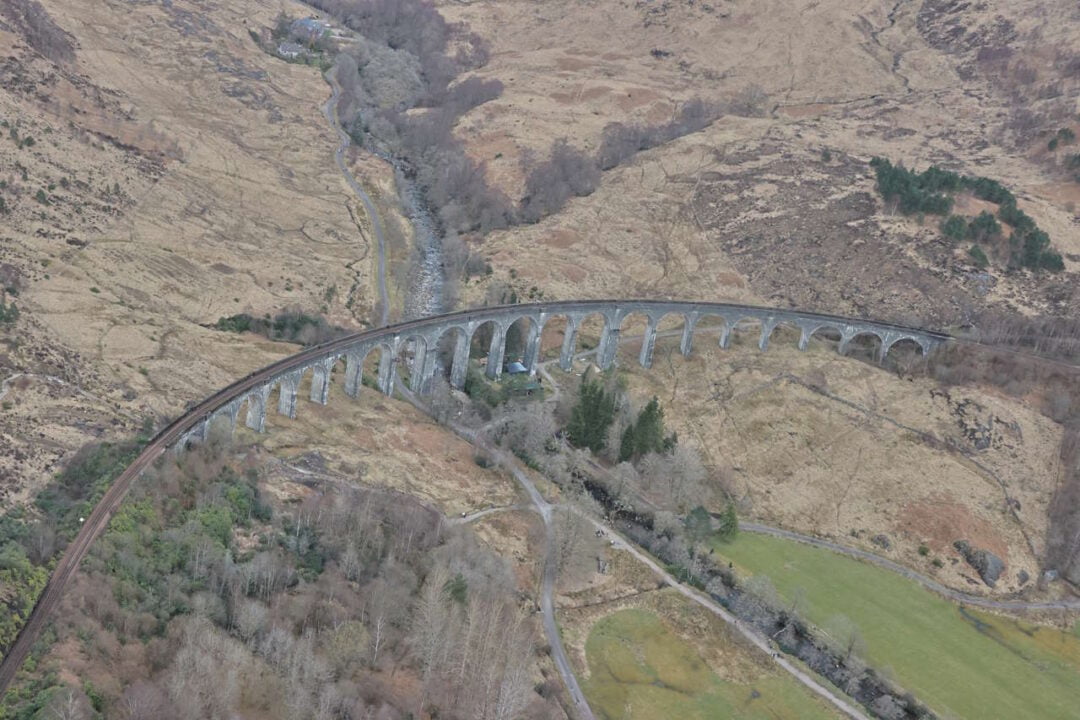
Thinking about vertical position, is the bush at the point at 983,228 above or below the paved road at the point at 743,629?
A: above

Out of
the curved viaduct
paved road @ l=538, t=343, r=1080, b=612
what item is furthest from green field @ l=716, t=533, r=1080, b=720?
the curved viaduct

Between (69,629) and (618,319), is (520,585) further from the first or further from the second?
(618,319)

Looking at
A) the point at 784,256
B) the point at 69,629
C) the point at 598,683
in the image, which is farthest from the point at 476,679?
the point at 784,256

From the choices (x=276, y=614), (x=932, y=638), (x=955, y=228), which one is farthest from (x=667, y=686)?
(x=955, y=228)

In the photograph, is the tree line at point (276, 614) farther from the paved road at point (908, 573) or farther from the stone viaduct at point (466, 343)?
the paved road at point (908, 573)

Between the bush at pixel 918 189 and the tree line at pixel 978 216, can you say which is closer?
the tree line at pixel 978 216

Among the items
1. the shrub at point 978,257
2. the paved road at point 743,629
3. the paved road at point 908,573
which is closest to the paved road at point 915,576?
the paved road at point 908,573

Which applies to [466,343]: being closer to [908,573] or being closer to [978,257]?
[908,573]

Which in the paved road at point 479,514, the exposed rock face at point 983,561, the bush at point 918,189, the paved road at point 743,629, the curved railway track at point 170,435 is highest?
the bush at point 918,189
